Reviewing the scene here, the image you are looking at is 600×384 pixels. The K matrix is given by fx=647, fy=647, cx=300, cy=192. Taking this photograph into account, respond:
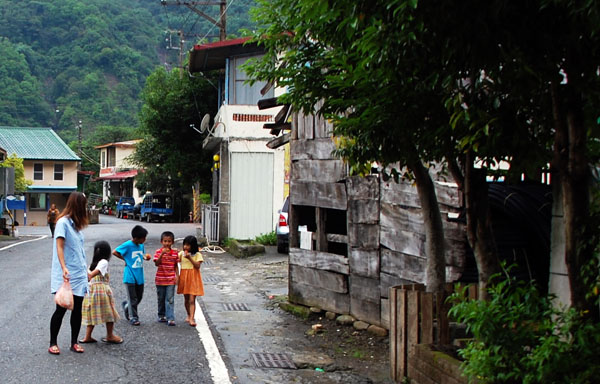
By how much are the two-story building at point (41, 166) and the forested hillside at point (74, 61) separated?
16.6 metres

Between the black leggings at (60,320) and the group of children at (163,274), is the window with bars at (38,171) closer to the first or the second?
the group of children at (163,274)

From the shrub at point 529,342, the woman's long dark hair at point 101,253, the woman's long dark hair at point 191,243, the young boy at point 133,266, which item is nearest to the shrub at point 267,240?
the woman's long dark hair at point 191,243

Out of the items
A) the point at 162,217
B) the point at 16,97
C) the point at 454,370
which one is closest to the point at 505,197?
the point at 454,370

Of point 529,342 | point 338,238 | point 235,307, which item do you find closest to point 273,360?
point 338,238

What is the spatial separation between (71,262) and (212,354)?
1.87m

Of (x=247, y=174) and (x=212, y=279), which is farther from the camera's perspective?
(x=247, y=174)

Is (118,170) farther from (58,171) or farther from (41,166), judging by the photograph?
(41,166)

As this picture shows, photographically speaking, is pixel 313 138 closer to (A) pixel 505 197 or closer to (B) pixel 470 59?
(A) pixel 505 197

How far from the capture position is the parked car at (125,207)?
5488 cm

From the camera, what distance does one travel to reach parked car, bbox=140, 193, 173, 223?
4719 cm

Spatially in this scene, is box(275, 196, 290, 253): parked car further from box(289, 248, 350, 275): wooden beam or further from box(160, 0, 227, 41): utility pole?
box(160, 0, 227, 41): utility pole

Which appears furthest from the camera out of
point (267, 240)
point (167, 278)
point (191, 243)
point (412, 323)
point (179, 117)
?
point (179, 117)

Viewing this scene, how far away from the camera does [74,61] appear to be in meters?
75.6

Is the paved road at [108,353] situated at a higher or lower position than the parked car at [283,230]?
lower
